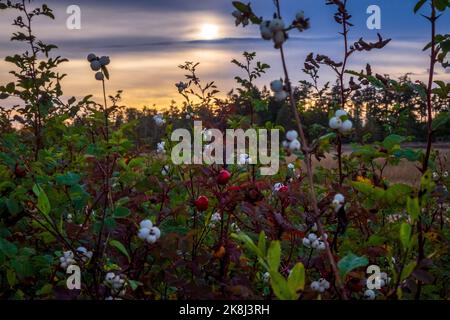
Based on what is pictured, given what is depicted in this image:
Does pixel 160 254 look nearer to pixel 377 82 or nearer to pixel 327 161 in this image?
→ pixel 377 82

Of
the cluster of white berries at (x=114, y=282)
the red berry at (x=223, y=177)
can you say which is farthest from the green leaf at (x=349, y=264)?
the red berry at (x=223, y=177)

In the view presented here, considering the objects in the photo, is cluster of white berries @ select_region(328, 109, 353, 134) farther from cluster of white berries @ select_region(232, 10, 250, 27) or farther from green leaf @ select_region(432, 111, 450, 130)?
green leaf @ select_region(432, 111, 450, 130)

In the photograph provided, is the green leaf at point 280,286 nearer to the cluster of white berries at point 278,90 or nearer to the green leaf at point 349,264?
the green leaf at point 349,264

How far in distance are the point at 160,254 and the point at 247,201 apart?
0.48 meters

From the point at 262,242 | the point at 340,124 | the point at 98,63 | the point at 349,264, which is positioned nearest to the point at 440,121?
the point at 340,124

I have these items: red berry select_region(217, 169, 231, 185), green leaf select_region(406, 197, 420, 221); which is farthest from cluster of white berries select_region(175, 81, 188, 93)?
green leaf select_region(406, 197, 420, 221)

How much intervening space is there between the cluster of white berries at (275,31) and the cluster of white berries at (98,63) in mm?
893

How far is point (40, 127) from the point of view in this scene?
484cm

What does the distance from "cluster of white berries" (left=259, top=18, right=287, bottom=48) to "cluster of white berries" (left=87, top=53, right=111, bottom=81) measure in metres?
0.89

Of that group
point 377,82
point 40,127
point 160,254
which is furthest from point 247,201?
point 40,127

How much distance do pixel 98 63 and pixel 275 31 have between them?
97 cm

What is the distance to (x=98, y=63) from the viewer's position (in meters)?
2.29

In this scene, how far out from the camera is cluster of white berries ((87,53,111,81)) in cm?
228

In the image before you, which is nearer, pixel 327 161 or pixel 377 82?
pixel 377 82
